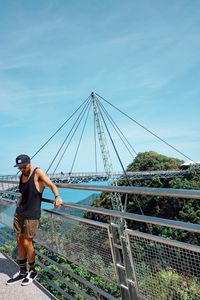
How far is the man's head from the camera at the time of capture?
3.75m

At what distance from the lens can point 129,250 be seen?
8.40 ft

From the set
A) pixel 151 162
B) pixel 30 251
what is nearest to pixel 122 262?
pixel 30 251

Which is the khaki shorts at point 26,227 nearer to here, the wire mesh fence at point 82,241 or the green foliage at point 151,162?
the wire mesh fence at point 82,241

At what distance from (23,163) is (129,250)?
1.68 metres

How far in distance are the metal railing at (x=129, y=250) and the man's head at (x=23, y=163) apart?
422mm

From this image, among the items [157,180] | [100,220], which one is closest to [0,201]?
[100,220]

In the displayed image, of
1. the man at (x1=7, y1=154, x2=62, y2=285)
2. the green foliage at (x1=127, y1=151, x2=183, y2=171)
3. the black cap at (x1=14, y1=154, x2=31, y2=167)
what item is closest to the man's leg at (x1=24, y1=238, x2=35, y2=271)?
the man at (x1=7, y1=154, x2=62, y2=285)

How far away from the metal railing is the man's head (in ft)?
1.38

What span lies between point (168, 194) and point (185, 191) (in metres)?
0.15

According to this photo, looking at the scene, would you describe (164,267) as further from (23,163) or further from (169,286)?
(23,163)

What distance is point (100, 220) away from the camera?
2.97 metres

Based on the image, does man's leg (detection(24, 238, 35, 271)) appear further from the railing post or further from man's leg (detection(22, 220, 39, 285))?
the railing post

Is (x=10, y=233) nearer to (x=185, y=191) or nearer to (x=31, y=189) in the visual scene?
(x=31, y=189)

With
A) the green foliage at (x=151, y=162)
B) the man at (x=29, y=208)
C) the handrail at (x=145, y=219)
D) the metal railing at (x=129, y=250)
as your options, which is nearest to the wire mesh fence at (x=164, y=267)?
the metal railing at (x=129, y=250)
